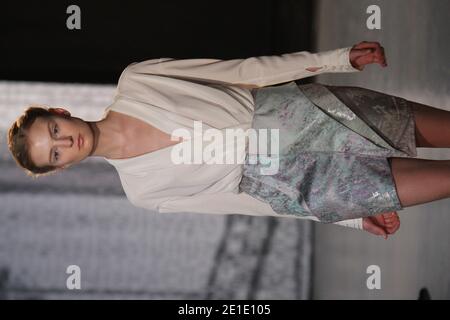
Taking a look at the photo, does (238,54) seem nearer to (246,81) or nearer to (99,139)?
(246,81)

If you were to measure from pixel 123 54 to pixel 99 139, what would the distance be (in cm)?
44

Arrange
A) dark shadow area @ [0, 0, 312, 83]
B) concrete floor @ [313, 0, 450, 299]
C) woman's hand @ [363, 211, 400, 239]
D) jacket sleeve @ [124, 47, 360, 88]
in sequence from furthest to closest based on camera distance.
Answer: concrete floor @ [313, 0, 450, 299], dark shadow area @ [0, 0, 312, 83], woman's hand @ [363, 211, 400, 239], jacket sleeve @ [124, 47, 360, 88]

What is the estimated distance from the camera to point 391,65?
1.76 metres

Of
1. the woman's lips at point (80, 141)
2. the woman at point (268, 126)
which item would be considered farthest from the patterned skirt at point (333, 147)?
the woman's lips at point (80, 141)

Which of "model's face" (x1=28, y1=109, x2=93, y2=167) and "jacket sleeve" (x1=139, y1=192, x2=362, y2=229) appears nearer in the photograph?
"model's face" (x1=28, y1=109, x2=93, y2=167)

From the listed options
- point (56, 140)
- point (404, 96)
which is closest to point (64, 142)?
point (56, 140)

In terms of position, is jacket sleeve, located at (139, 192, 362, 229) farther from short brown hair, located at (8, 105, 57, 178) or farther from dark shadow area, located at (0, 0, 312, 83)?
dark shadow area, located at (0, 0, 312, 83)

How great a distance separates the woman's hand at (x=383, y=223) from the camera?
1.39m

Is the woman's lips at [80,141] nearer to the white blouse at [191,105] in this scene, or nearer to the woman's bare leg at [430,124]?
the white blouse at [191,105]

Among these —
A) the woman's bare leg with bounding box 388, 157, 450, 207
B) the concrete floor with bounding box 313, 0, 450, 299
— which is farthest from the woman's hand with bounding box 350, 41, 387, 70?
the concrete floor with bounding box 313, 0, 450, 299

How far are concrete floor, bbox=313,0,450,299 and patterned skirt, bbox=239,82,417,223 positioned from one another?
53 centimetres

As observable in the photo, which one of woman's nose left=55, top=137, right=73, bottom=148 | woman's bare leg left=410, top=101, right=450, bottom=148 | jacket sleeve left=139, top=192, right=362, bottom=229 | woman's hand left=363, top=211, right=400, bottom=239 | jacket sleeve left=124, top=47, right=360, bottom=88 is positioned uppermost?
jacket sleeve left=124, top=47, right=360, bottom=88

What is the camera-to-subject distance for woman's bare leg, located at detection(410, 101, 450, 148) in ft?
Result: 4.11

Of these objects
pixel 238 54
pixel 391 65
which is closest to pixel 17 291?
pixel 238 54
